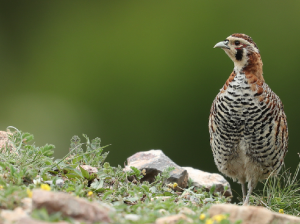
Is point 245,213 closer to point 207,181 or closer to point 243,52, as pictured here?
point 207,181

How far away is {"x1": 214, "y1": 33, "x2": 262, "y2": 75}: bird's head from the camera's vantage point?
156 inches

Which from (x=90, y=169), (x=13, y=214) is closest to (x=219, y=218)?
(x=13, y=214)

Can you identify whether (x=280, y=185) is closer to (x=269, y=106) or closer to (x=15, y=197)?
(x=269, y=106)

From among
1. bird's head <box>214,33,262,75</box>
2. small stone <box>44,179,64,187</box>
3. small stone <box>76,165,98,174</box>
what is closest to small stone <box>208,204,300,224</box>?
small stone <box>44,179,64,187</box>

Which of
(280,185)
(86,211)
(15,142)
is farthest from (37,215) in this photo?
(280,185)

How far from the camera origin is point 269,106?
12.7 ft

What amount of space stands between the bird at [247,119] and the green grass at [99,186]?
1.26ft

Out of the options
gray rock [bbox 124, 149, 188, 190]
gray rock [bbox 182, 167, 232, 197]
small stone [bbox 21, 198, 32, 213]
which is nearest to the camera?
small stone [bbox 21, 198, 32, 213]

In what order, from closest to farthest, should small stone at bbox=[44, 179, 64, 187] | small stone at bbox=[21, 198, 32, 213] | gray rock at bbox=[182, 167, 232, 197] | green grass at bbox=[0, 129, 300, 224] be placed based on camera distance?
small stone at bbox=[21, 198, 32, 213] → green grass at bbox=[0, 129, 300, 224] → small stone at bbox=[44, 179, 64, 187] → gray rock at bbox=[182, 167, 232, 197]

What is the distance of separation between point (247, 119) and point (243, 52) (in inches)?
26.5

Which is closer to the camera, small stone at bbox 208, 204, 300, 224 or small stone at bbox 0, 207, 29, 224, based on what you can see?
small stone at bbox 0, 207, 29, 224

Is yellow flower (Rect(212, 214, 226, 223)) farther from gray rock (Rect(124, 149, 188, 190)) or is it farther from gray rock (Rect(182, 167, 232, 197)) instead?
gray rock (Rect(182, 167, 232, 197))

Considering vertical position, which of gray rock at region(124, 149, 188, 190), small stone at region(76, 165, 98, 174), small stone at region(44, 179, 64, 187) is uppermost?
small stone at region(44, 179, 64, 187)

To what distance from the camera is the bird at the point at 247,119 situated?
12.6 feet
